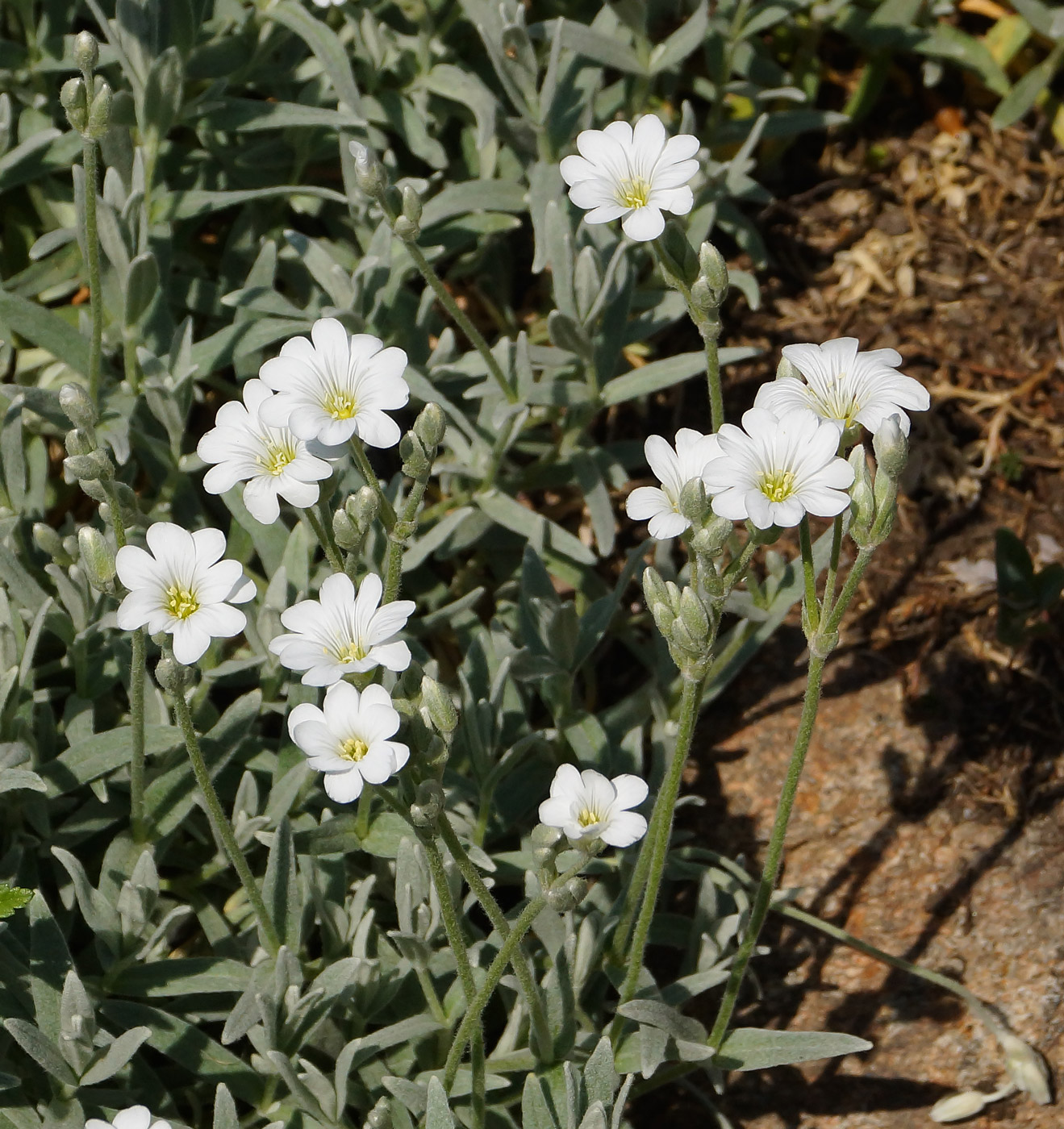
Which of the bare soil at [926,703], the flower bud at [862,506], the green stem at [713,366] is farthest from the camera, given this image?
the bare soil at [926,703]

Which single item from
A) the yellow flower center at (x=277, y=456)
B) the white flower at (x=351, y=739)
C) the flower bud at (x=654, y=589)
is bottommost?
the white flower at (x=351, y=739)

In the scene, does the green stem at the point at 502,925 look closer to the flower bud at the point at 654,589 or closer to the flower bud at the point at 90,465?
the flower bud at the point at 654,589

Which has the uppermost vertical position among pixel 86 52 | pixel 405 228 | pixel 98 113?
pixel 86 52

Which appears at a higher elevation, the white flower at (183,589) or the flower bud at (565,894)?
the white flower at (183,589)

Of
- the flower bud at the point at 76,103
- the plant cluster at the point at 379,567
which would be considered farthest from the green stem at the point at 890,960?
the flower bud at the point at 76,103

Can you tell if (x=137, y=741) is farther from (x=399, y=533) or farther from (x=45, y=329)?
(x=45, y=329)

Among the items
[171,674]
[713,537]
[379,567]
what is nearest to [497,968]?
[171,674]

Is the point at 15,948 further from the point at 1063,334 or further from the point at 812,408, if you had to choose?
the point at 1063,334
